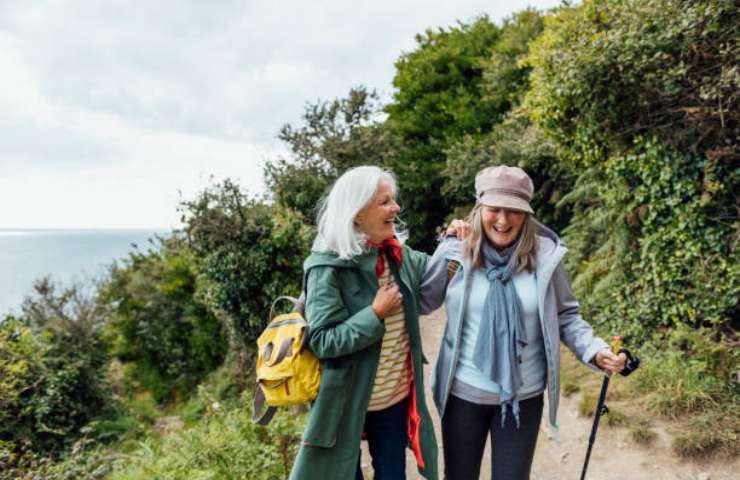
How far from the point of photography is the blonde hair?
2.21 m

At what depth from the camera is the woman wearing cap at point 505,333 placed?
215 cm

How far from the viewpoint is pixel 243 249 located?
25.4 feet

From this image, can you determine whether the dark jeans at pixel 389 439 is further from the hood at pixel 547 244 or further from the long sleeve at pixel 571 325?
the hood at pixel 547 244

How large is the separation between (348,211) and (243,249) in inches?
238

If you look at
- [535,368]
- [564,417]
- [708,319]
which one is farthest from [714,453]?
[535,368]

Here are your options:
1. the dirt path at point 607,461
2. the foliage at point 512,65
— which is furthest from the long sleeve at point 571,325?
the foliage at point 512,65

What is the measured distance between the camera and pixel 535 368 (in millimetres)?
2262

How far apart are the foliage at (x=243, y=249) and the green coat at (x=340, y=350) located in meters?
5.73

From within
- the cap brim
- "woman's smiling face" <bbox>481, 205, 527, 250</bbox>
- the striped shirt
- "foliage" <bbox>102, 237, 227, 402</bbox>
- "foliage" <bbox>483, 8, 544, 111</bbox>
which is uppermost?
"foliage" <bbox>483, 8, 544, 111</bbox>

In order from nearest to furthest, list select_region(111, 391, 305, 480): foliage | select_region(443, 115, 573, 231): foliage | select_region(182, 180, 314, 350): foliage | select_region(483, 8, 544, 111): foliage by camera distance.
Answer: select_region(111, 391, 305, 480): foliage → select_region(182, 180, 314, 350): foliage → select_region(443, 115, 573, 231): foliage → select_region(483, 8, 544, 111): foliage

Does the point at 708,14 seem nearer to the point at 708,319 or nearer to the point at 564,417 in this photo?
the point at 708,319

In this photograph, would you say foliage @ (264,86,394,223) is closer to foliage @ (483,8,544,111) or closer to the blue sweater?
foliage @ (483,8,544,111)

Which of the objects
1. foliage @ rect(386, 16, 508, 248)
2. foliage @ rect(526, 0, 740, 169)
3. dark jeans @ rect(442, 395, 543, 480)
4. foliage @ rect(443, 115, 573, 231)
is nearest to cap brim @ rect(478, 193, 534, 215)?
dark jeans @ rect(442, 395, 543, 480)

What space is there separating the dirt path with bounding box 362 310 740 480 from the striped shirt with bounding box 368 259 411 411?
6.94 feet
